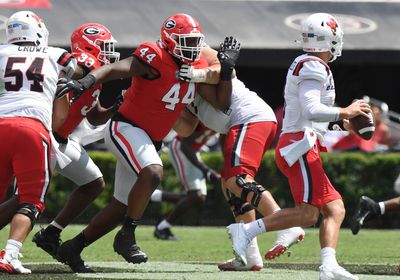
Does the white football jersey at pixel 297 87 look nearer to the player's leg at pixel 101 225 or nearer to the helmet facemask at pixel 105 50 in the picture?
the player's leg at pixel 101 225

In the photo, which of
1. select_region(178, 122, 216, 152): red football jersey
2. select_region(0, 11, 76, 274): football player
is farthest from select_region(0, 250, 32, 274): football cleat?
select_region(178, 122, 216, 152): red football jersey

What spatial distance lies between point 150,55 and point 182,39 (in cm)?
29

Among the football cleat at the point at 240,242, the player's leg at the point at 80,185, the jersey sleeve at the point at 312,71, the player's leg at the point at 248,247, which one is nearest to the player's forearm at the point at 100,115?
the player's leg at the point at 80,185

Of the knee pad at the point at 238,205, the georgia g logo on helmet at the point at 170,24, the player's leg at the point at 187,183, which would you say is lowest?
the player's leg at the point at 187,183

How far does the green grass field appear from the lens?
26.1 ft

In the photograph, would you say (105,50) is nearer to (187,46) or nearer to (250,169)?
(187,46)

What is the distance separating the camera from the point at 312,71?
7574 millimetres

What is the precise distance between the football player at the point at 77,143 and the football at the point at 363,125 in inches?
80.9

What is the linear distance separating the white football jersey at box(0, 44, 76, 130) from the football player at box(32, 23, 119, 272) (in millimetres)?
874

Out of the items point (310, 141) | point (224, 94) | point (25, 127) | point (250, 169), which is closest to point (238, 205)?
point (250, 169)

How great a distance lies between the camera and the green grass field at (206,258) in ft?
26.1

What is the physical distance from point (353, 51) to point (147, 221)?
16.5 ft

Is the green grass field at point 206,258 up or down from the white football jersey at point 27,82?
down

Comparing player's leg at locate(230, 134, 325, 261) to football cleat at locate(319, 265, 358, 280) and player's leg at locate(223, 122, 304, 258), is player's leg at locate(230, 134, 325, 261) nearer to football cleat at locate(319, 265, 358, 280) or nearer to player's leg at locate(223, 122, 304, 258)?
player's leg at locate(223, 122, 304, 258)
